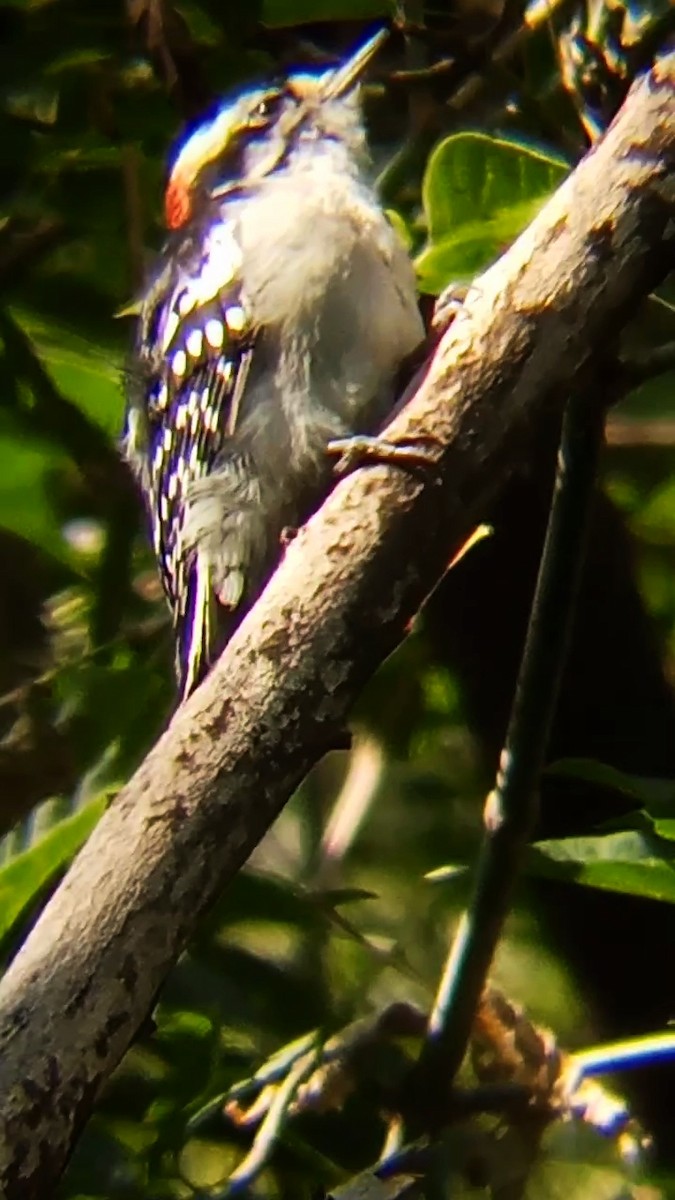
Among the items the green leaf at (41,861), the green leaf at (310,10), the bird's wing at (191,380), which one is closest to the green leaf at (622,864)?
the green leaf at (41,861)

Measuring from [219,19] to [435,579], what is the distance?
906mm

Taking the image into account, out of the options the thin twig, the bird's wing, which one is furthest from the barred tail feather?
the thin twig

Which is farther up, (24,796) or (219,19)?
(219,19)

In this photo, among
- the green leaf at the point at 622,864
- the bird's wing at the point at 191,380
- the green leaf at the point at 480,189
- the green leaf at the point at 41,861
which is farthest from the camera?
the bird's wing at the point at 191,380

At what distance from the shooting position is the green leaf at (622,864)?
1751 mm

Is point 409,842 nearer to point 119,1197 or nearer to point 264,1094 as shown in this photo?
point 264,1094

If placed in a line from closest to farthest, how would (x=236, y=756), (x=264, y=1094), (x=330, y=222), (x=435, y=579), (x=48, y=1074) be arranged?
(x=48, y=1074) → (x=236, y=756) → (x=435, y=579) → (x=264, y=1094) → (x=330, y=222)

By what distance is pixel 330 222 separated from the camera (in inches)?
94.0

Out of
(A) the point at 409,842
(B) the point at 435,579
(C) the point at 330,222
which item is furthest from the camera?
(A) the point at 409,842

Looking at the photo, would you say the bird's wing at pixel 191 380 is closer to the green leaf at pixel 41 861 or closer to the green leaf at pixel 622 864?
the green leaf at pixel 41 861

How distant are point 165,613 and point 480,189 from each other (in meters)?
1.08

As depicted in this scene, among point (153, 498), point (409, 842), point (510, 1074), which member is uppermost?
point (153, 498)

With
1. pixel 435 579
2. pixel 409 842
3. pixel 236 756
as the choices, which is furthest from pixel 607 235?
pixel 409 842

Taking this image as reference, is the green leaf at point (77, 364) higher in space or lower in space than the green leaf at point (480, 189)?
lower
